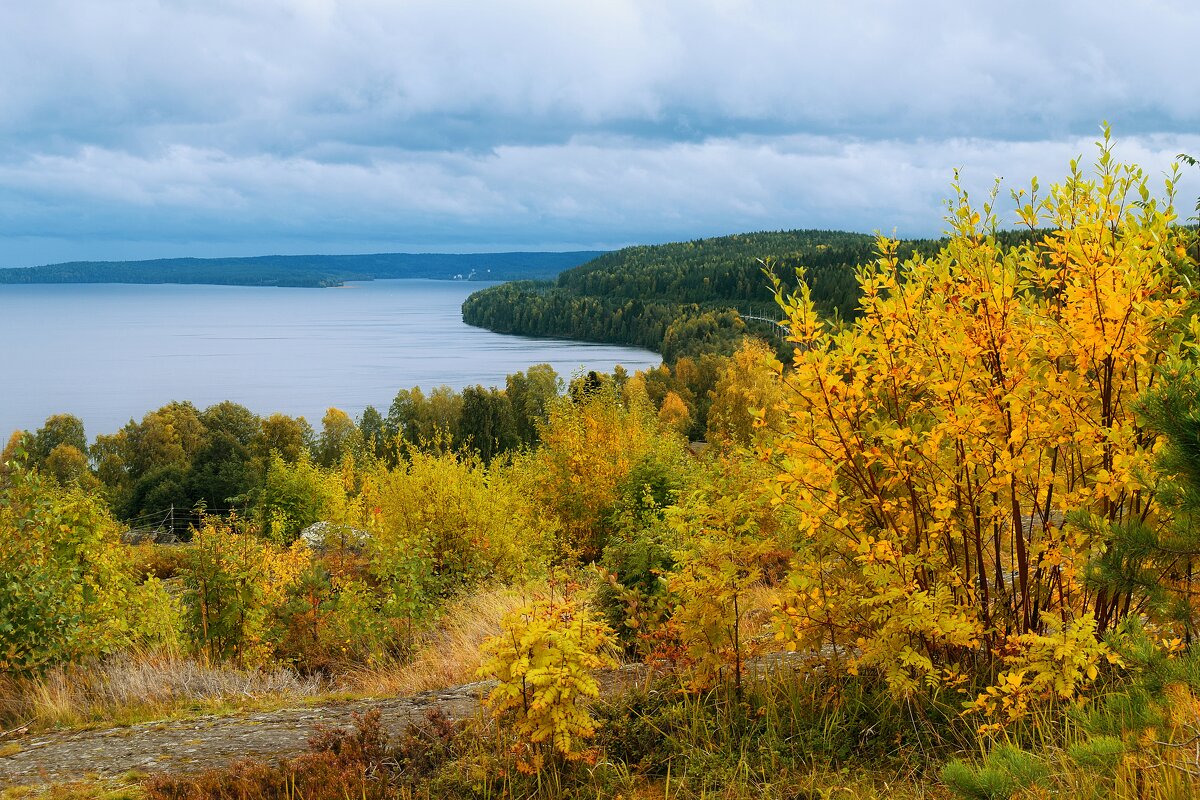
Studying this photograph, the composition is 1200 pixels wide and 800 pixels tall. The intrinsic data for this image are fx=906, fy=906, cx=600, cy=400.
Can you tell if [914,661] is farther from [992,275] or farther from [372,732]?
[372,732]

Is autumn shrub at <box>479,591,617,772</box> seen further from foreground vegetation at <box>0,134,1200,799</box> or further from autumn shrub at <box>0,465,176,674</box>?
autumn shrub at <box>0,465,176,674</box>

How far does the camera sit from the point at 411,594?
34.7 ft

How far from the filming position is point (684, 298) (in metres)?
148

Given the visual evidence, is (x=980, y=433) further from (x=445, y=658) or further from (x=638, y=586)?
(x=445, y=658)

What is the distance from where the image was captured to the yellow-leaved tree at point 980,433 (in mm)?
4488

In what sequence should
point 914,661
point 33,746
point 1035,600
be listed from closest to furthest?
point 914,661
point 1035,600
point 33,746

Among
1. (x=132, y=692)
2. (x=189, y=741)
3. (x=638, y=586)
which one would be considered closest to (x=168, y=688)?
(x=132, y=692)

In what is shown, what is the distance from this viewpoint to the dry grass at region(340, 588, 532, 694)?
742 centimetres

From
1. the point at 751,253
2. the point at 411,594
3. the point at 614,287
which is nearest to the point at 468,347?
the point at 614,287

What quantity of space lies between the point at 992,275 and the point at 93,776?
5.90m

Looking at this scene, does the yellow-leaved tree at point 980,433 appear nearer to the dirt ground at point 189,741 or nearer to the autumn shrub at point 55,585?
the dirt ground at point 189,741

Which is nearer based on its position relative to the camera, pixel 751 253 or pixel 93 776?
pixel 93 776

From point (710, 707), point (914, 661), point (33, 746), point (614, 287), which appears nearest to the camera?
point (914, 661)

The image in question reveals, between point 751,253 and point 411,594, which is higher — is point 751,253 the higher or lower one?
the higher one
